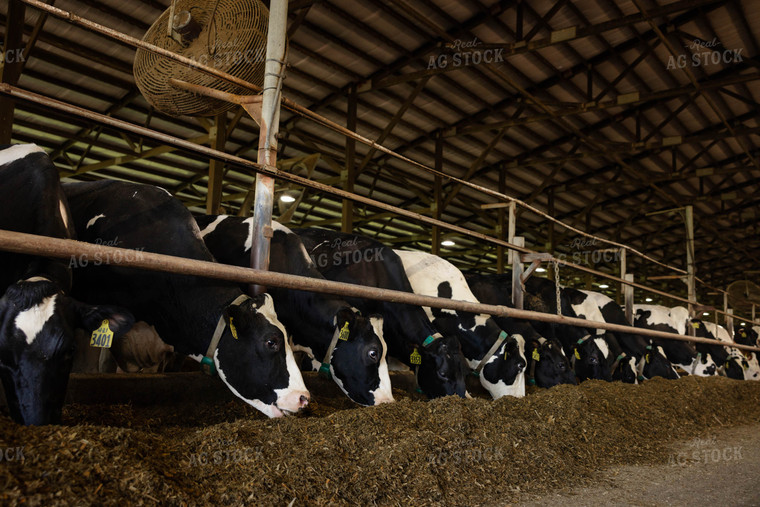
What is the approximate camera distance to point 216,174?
7652mm

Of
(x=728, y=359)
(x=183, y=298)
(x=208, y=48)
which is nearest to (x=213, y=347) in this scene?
(x=183, y=298)

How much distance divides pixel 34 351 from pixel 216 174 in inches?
226

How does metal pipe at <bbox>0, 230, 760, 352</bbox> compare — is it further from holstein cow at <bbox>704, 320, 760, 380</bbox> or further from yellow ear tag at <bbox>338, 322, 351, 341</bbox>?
holstein cow at <bbox>704, 320, 760, 380</bbox>

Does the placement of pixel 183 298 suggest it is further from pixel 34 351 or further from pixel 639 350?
pixel 639 350

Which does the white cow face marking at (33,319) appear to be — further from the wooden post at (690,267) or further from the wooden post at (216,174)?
the wooden post at (690,267)

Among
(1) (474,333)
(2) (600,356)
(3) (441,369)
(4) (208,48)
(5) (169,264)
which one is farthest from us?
(2) (600,356)

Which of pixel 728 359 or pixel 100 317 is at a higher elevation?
pixel 728 359

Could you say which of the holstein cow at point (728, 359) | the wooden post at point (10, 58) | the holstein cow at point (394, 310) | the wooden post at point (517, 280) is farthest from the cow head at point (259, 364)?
the holstein cow at point (728, 359)

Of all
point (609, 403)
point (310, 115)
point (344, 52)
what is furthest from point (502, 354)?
point (344, 52)

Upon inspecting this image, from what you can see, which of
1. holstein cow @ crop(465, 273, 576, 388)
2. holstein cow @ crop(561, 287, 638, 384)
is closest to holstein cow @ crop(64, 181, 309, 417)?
holstein cow @ crop(465, 273, 576, 388)

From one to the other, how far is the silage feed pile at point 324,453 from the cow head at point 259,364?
8.0 inches

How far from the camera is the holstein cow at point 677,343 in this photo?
9609mm

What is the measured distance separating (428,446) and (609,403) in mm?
2355

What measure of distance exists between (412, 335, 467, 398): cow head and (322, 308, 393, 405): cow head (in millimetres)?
856
